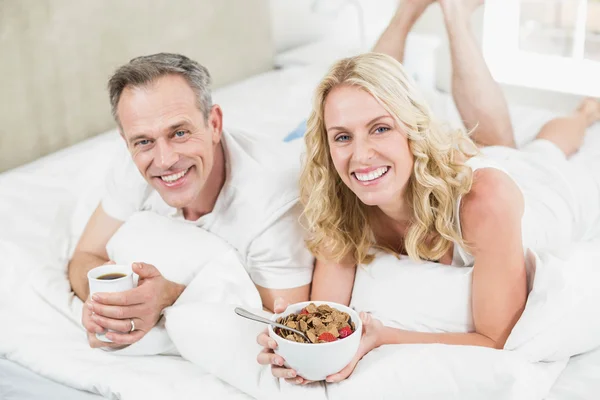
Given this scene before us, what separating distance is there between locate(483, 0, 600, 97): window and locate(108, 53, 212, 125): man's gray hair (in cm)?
A: 221

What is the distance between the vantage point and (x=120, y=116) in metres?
1.54

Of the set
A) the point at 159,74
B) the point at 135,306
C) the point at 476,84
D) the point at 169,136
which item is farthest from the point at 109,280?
the point at 476,84

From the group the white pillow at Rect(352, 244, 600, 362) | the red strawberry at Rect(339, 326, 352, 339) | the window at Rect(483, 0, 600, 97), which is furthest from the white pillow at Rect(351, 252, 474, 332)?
the window at Rect(483, 0, 600, 97)

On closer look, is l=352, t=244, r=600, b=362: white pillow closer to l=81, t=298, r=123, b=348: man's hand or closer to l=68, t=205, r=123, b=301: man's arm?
l=81, t=298, r=123, b=348: man's hand

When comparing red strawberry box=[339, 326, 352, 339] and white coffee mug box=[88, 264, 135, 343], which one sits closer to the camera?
red strawberry box=[339, 326, 352, 339]

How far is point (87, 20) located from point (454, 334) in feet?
4.91

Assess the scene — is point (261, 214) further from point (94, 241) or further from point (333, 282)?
point (94, 241)

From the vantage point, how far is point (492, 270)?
4.38 ft

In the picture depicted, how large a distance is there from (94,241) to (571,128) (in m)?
1.41

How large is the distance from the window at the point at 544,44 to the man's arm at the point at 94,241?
227 centimetres

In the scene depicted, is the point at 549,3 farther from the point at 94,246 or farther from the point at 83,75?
the point at 94,246

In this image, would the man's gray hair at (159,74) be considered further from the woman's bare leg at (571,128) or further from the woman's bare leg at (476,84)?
the woman's bare leg at (571,128)

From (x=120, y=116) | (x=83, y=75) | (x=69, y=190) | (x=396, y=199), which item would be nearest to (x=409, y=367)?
(x=396, y=199)

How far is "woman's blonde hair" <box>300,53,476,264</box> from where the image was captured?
135 centimetres
